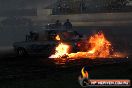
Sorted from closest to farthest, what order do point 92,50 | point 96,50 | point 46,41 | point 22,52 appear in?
point 92,50, point 96,50, point 46,41, point 22,52

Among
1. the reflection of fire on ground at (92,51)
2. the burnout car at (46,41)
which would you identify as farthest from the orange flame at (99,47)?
the burnout car at (46,41)

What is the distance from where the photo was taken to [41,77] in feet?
48.0

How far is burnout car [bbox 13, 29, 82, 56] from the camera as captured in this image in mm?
22031

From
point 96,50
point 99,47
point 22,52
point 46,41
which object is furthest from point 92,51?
point 22,52

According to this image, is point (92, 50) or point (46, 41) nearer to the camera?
point (92, 50)

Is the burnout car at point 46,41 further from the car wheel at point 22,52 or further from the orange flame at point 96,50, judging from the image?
the orange flame at point 96,50

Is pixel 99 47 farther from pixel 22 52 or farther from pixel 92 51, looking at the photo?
pixel 22 52

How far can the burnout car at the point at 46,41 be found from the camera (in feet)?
72.3

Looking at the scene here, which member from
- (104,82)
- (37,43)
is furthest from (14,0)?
(104,82)

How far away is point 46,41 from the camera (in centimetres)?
2244

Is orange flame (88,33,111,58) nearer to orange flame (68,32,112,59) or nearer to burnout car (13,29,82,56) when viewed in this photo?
orange flame (68,32,112,59)

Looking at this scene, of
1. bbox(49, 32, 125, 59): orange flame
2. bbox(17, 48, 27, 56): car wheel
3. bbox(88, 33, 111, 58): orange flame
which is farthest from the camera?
bbox(17, 48, 27, 56): car wheel

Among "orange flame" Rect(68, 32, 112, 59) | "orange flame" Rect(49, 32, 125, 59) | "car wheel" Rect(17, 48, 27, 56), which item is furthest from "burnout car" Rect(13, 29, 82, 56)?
"orange flame" Rect(68, 32, 112, 59)

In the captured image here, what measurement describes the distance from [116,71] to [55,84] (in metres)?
3.57
